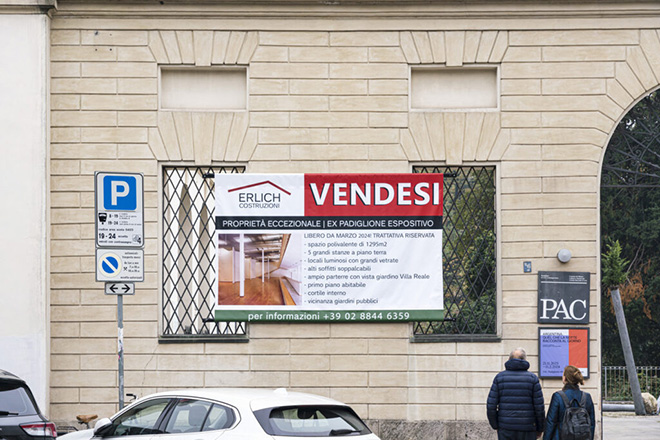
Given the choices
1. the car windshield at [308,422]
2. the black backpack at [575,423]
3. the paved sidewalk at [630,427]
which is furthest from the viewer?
the paved sidewalk at [630,427]

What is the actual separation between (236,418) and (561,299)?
6657 mm

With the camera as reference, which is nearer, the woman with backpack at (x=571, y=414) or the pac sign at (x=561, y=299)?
the woman with backpack at (x=571, y=414)

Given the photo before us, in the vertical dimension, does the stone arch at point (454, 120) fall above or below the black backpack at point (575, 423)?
above

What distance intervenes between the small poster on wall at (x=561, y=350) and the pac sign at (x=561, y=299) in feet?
0.51

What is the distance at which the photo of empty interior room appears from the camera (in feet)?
44.3

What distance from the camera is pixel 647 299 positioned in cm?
4272

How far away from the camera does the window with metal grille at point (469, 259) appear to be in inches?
540

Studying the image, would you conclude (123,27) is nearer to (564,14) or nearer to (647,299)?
(564,14)

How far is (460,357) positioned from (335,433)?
17.8ft

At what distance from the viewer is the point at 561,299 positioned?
13.4m

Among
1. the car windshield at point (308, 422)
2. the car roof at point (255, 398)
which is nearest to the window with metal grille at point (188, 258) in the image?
the car roof at point (255, 398)

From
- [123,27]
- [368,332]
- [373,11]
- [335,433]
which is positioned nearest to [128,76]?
[123,27]

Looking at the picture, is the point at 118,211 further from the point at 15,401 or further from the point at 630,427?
the point at 630,427

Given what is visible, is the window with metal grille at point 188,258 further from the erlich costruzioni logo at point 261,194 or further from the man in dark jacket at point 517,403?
the man in dark jacket at point 517,403
